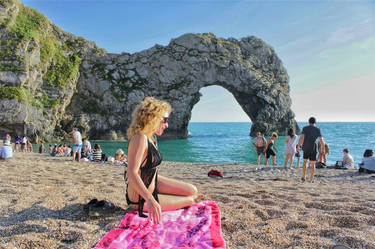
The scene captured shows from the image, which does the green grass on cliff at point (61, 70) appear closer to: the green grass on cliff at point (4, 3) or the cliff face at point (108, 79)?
the cliff face at point (108, 79)

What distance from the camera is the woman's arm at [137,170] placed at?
104 inches

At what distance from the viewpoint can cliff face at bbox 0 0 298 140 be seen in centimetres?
3409

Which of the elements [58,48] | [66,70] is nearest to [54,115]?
[66,70]

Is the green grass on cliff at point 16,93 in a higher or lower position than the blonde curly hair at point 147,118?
higher

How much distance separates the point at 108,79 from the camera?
46250 mm

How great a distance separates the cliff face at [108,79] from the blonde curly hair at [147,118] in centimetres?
3790

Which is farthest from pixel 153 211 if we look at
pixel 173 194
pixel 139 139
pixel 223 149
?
pixel 223 149

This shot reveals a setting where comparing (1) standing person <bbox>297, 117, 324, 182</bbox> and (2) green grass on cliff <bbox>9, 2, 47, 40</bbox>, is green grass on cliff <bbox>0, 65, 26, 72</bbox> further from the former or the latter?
(1) standing person <bbox>297, 117, 324, 182</bbox>

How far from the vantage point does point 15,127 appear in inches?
1304

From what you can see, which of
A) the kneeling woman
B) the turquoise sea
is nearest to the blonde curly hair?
the kneeling woman

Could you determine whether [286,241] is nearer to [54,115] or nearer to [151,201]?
[151,201]

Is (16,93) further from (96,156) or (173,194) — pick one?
(173,194)

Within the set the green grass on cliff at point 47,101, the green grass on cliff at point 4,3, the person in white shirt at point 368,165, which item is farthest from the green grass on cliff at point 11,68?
the person in white shirt at point 368,165

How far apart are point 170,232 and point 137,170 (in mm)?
926
